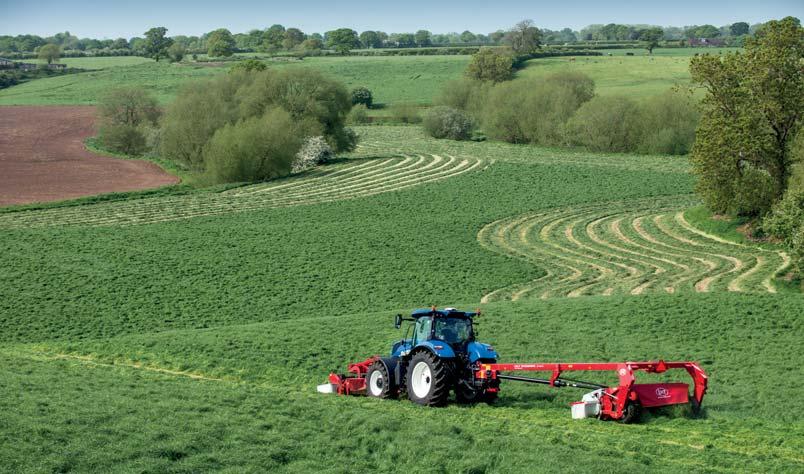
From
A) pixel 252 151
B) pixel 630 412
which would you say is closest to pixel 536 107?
pixel 252 151

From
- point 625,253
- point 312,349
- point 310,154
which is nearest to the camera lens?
point 312,349

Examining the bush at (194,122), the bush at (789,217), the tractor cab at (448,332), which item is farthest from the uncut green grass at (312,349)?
the bush at (194,122)

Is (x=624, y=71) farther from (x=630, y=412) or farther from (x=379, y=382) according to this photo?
(x=630, y=412)

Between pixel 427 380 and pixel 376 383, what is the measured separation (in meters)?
1.98

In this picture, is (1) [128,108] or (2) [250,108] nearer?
(2) [250,108]

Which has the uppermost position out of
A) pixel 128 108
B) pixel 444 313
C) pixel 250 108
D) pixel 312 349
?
pixel 250 108

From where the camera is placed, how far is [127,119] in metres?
104

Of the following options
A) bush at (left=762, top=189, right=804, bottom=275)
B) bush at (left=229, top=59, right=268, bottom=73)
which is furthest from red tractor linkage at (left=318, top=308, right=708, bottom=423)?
bush at (left=229, top=59, right=268, bottom=73)

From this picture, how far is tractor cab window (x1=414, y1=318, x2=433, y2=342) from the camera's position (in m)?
20.4

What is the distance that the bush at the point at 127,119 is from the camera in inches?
3964

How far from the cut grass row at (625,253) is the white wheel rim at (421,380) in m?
19.0

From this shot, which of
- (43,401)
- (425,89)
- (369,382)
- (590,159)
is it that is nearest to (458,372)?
(369,382)

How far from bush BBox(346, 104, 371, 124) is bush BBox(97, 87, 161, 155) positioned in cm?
3260

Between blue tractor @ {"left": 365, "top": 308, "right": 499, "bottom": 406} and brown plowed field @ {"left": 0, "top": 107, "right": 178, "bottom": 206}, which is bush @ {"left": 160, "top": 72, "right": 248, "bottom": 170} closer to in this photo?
brown plowed field @ {"left": 0, "top": 107, "right": 178, "bottom": 206}
